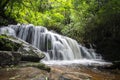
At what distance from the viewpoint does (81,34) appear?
14.9m

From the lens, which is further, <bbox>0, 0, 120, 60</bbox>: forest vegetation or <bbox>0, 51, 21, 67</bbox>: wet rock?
<bbox>0, 0, 120, 60</bbox>: forest vegetation

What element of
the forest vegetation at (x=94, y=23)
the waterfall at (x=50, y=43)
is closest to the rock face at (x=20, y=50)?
the forest vegetation at (x=94, y=23)

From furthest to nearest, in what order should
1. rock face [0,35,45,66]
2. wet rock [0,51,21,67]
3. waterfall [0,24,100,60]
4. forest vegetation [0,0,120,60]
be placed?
forest vegetation [0,0,120,60] → waterfall [0,24,100,60] → rock face [0,35,45,66] → wet rock [0,51,21,67]

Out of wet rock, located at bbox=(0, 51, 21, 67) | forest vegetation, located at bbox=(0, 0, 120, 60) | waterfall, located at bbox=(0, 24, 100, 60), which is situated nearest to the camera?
wet rock, located at bbox=(0, 51, 21, 67)

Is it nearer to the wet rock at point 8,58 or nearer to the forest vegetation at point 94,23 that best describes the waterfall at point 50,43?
the forest vegetation at point 94,23

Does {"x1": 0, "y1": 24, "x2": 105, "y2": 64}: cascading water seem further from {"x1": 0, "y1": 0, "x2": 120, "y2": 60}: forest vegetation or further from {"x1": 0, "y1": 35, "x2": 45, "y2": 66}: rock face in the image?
{"x1": 0, "y1": 35, "x2": 45, "y2": 66}: rock face

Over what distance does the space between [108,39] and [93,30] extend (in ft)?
4.09

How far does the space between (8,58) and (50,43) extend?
630 cm

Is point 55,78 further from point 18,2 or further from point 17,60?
point 18,2

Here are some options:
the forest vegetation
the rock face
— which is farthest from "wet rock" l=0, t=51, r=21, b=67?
the forest vegetation

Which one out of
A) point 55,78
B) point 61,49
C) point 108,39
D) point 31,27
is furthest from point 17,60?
point 108,39

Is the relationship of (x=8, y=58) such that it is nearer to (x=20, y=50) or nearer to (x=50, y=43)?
(x=20, y=50)

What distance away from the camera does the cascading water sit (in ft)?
40.7

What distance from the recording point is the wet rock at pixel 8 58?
21.2 feet
